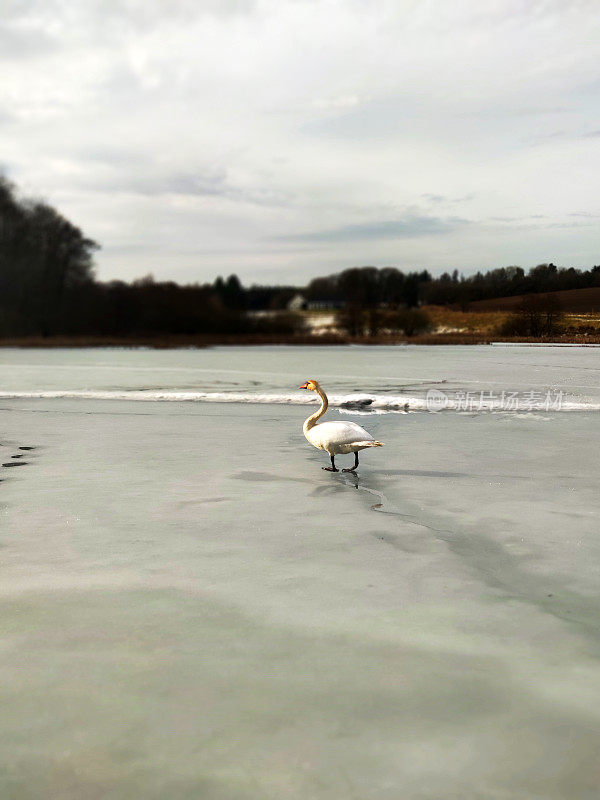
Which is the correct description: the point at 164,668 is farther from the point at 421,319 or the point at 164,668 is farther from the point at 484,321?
the point at 421,319

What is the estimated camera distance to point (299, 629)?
4.33 meters

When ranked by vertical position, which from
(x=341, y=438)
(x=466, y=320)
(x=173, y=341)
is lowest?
(x=341, y=438)

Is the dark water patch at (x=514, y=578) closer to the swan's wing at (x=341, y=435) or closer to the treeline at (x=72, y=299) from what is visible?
the swan's wing at (x=341, y=435)

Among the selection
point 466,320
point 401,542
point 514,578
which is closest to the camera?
point 514,578

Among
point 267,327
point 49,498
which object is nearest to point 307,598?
point 49,498

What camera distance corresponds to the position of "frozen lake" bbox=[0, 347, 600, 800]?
3.03 meters

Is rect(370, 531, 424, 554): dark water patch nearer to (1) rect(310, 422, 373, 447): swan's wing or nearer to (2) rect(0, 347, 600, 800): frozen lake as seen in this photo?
(2) rect(0, 347, 600, 800): frozen lake

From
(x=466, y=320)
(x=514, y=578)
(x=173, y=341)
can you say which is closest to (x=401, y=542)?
(x=514, y=578)

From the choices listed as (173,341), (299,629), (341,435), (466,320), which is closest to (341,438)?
(341,435)

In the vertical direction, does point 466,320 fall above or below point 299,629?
above

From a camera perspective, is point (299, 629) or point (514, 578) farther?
point (514, 578)

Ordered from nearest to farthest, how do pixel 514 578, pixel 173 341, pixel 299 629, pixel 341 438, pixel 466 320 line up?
1. pixel 299 629
2. pixel 514 578
3. pixel 341 438
4. pixel 466 320
5. pixel 173 341

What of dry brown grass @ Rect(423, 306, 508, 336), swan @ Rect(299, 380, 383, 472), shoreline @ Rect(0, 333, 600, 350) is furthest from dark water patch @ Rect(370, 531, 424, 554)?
shoreline @ Rect(0, 333, 600, 350)

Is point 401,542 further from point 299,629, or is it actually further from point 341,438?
point 341,438
